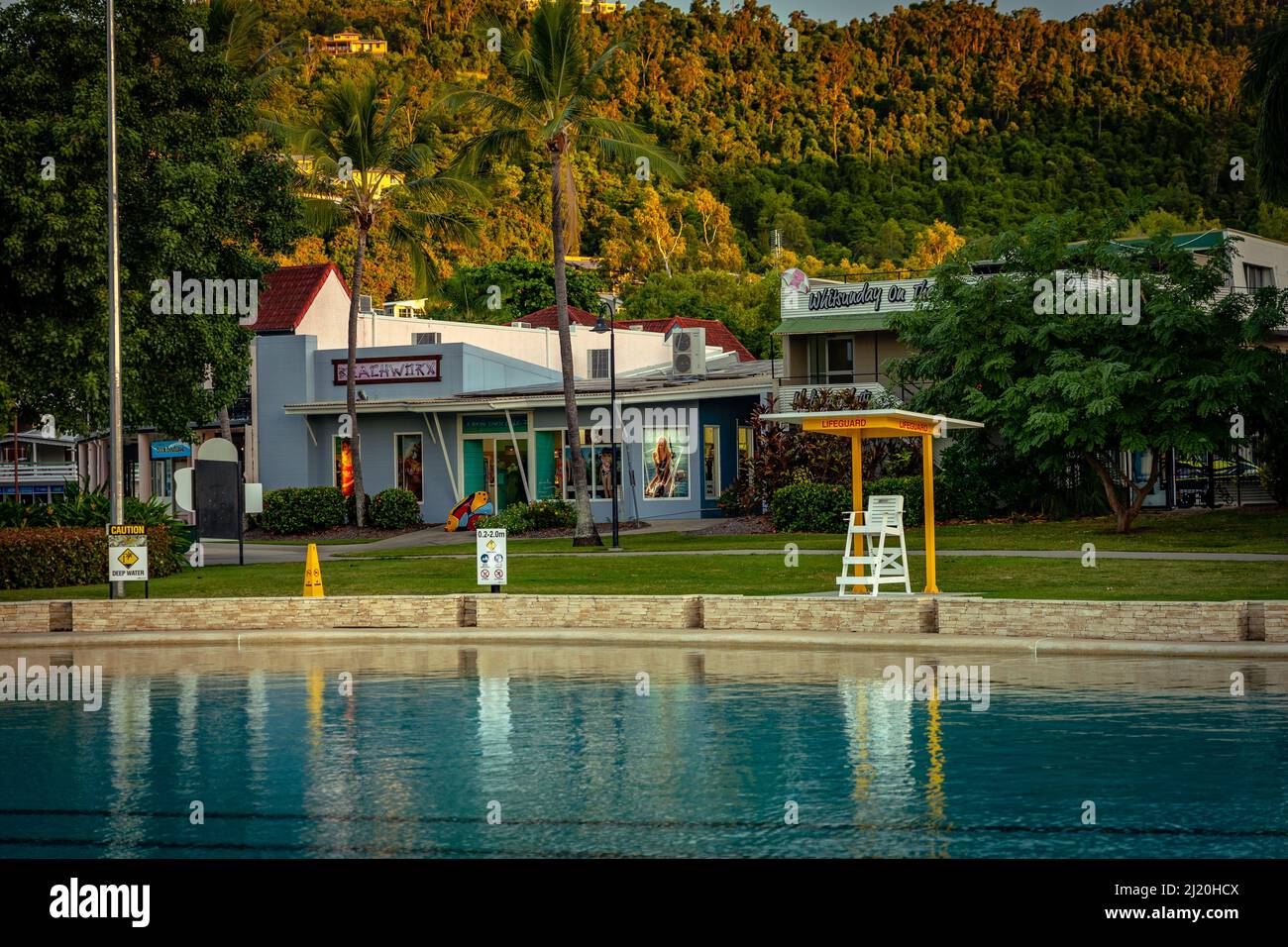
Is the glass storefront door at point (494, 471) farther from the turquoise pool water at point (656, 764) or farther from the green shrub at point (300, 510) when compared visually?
the turquoise pool water at point (656, 764)

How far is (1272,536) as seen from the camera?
3183 centimetres

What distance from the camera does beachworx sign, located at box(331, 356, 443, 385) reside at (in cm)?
5144

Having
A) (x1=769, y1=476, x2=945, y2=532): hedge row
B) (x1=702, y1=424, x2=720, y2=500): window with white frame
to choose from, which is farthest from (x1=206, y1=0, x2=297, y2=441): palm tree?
(x1=702, y1=424, x2=720, y2=500): window with white frame

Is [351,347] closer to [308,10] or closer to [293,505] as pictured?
[293,505]

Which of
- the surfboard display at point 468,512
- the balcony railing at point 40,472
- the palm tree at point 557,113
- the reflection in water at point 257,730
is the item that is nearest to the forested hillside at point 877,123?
the balcony railing at point 40,472

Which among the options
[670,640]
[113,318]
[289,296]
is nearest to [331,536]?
[289,296]

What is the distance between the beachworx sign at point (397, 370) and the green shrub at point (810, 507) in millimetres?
16893

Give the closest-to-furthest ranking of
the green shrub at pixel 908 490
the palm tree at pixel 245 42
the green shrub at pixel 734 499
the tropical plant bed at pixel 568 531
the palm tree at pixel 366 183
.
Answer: the green shrub at pixel 908 490
the palm tree at pixel 245 42
the tropical plant bed at pixel 568 531
the green shrub at pixel 734 499
the palm tree at pixel 366 183

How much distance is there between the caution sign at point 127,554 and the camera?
24141 millimetres

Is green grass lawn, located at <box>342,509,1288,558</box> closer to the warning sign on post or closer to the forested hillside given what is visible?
the warning sign on post

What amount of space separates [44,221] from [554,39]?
13149 mm

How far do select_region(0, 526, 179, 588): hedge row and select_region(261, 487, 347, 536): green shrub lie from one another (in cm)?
1624

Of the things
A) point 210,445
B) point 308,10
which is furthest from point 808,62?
point 210,445

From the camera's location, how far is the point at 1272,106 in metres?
25.2
